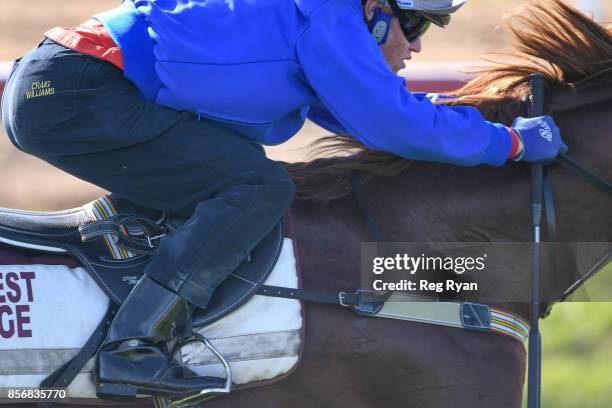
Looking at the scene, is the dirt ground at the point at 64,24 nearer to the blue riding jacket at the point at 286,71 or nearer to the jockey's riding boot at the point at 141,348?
the blue riding jacket at the point at 286,71

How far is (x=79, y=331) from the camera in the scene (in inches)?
125

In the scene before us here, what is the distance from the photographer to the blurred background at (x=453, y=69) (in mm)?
5662

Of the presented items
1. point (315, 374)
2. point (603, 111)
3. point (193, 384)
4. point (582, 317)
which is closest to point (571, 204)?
point (603, 111)

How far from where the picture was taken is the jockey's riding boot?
306cm

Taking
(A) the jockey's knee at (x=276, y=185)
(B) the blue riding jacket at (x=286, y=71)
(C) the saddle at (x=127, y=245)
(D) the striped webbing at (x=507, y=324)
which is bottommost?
(D) the striped webbing at (x=507, y=324)

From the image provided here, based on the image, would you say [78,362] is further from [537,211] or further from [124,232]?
[537,211]

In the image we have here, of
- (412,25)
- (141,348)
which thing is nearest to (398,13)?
(412,25)

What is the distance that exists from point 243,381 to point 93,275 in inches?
21.6

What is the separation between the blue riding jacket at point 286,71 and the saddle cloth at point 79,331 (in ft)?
1.83

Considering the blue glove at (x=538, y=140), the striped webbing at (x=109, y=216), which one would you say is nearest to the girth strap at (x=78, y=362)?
the striped webbing at (x=109, y=216)

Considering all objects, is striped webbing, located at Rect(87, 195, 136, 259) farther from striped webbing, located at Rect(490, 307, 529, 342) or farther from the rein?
striped webbing, located at Rect(490, 307, 529, 342)

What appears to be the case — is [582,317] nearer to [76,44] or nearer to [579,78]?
[579,78]

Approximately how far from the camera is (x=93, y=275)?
3.19 meters

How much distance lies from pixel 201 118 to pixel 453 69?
229 cm
